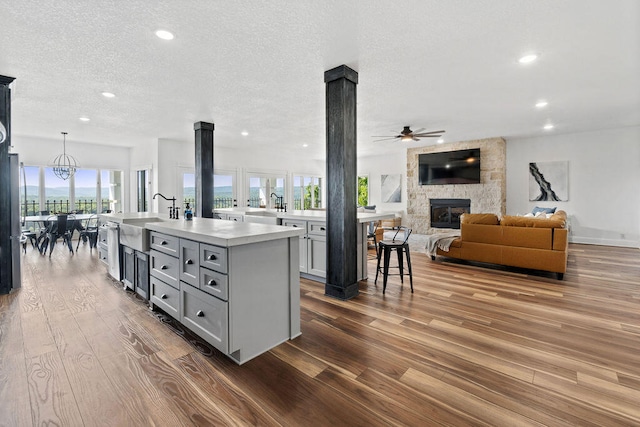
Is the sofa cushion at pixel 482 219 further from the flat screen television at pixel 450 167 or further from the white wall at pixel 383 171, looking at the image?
the white wall at pixel 383 171

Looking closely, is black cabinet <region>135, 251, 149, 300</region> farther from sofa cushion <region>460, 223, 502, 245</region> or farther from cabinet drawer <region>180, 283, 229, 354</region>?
sofa cushion <region>460, 223, 502, 245</region>

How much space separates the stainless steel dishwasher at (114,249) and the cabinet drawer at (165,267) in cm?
117

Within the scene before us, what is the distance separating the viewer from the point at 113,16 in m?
2.38

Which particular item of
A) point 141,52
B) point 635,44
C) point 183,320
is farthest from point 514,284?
point 141,52

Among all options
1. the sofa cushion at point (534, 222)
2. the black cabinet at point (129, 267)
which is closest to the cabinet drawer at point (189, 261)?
the black cabinet at point (129, 267)

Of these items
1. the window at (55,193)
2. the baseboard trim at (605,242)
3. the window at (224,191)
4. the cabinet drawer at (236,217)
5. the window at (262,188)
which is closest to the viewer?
the cabinet drawer at (236,217)

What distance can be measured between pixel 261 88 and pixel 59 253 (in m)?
5.45

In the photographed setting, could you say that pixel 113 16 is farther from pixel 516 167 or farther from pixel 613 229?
pixel 613 229

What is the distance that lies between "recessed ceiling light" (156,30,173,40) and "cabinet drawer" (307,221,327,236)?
2416 mm

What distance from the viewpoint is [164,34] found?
266 centimetres

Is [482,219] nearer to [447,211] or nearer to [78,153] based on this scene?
[447,211]

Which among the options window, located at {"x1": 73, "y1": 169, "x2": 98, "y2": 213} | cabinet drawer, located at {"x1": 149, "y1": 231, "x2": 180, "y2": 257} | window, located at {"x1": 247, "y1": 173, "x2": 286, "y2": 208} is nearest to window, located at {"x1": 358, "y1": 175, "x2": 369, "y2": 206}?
window, located at {"x1": 247, "y1": 173, "x2": 286, "y2": 208}

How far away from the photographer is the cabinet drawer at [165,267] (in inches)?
102

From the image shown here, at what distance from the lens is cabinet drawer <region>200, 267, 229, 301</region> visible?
Result: 2.03 m
